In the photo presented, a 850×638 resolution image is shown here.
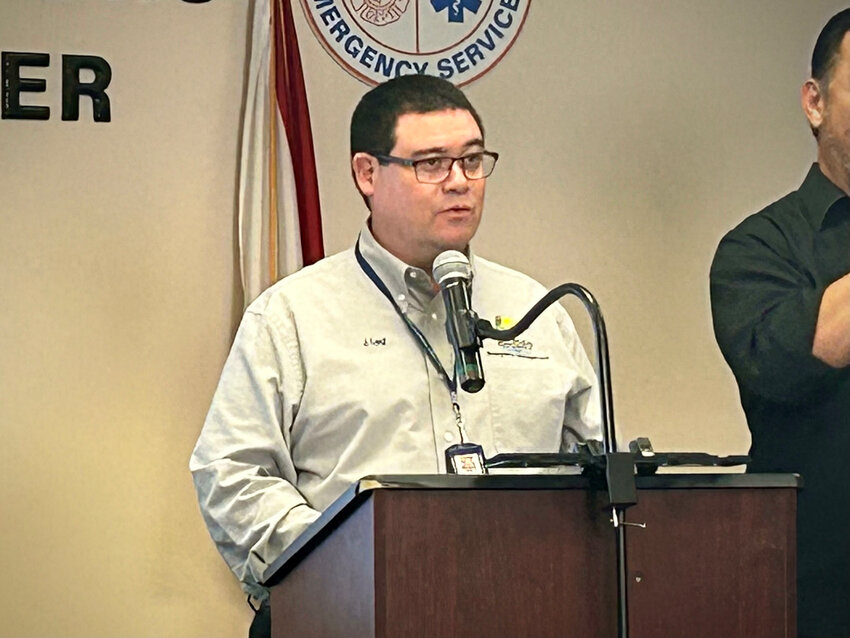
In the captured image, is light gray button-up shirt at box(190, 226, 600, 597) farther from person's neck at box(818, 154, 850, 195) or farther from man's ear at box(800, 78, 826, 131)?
man's ear at box(800, 78, 826, 131)

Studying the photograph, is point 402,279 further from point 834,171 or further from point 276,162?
point 834,171

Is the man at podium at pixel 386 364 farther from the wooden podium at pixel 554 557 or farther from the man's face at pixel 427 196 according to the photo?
the wooden podium at pixel 554 557

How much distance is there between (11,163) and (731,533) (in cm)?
250

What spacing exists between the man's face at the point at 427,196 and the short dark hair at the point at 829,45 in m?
1.63

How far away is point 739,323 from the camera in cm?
398

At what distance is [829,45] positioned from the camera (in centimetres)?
408

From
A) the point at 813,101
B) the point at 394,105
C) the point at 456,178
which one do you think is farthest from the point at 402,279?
the point at 813,101

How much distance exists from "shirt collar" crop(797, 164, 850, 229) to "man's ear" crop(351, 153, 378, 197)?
5.21ft

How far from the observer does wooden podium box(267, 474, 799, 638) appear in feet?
5.47

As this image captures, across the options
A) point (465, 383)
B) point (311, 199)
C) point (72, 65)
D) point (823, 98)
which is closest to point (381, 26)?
point (311, 199)

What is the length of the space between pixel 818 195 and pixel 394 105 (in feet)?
5.35

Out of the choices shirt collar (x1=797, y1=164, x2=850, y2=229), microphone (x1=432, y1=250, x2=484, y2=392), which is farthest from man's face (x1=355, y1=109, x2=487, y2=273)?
shirt collar (x1=797, y1=164, x2=850, y2=229)

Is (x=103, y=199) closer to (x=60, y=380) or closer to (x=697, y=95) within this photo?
(x=60, y=380)

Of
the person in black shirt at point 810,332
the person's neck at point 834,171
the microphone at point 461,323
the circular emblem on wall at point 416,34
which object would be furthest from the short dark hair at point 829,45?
the microphone at point 461,323
